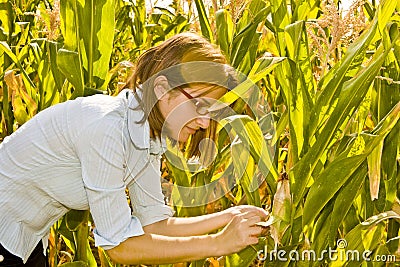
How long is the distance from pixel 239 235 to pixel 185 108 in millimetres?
214

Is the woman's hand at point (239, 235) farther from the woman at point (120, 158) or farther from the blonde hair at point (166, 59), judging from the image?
the blonde hair at point (166, 59)

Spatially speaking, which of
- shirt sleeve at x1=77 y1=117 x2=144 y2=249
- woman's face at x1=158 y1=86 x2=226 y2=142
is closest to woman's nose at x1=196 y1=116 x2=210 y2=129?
woman's face at x1=158 y1=86 x2=226 y2=142

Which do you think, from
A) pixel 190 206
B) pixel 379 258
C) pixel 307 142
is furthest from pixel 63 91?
pixel 379 258

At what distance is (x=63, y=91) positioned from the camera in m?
1.57

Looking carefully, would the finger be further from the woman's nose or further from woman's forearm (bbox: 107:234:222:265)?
the woman's nose

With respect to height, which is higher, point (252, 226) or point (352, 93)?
point (352, 93)

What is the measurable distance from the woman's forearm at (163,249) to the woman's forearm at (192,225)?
0.11 m

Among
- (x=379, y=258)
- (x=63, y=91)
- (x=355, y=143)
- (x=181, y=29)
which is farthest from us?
(x=181, y=29)

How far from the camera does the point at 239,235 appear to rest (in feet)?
3.72

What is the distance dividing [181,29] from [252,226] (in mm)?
1062

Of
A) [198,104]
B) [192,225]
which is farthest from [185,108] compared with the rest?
[192,225]

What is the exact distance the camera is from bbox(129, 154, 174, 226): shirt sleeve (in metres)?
1.35

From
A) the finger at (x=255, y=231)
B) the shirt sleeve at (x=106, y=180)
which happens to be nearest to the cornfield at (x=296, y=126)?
the finger at (x=255, y=231)

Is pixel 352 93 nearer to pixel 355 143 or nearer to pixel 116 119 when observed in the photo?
pixel 355 143
